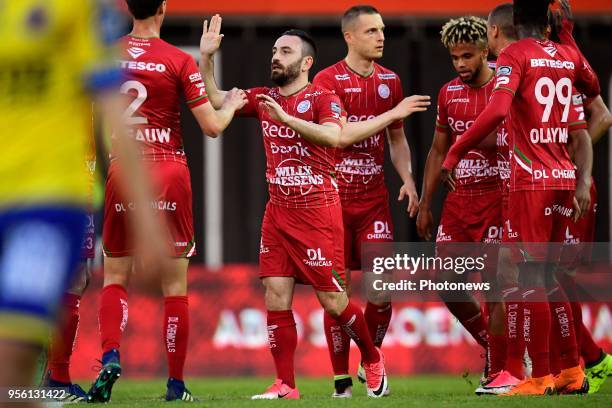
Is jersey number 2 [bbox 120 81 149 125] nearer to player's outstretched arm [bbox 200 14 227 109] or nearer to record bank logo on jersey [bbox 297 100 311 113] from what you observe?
player's outstretched arm [bbox 200 14 227 109]

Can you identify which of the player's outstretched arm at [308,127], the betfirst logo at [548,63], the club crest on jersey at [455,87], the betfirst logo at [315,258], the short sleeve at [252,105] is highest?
the club crest on jersey at [455,87]

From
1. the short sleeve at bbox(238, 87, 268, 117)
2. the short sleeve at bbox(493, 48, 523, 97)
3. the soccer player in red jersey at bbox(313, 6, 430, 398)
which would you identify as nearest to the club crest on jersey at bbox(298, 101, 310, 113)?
the short sleeve at bbox(238, 87, 268, 117)

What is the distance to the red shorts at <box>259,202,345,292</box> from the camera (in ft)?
22.3

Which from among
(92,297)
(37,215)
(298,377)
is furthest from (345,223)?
(37,215)

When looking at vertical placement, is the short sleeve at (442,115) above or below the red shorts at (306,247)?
above

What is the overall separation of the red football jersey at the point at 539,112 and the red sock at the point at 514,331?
67 cm

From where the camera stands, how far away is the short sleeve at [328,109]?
6.81 metres

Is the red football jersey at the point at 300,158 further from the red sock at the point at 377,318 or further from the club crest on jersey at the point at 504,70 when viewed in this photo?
the red sock at the point at 377,318

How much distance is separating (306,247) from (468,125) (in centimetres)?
173

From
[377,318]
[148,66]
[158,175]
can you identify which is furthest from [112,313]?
[377,318]

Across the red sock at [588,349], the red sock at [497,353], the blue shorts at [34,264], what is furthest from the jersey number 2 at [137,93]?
the red sock at [588,349]

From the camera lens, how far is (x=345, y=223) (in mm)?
7875

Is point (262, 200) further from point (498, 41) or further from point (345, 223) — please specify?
point (498, 41)

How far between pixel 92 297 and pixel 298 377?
2125 millimetres
